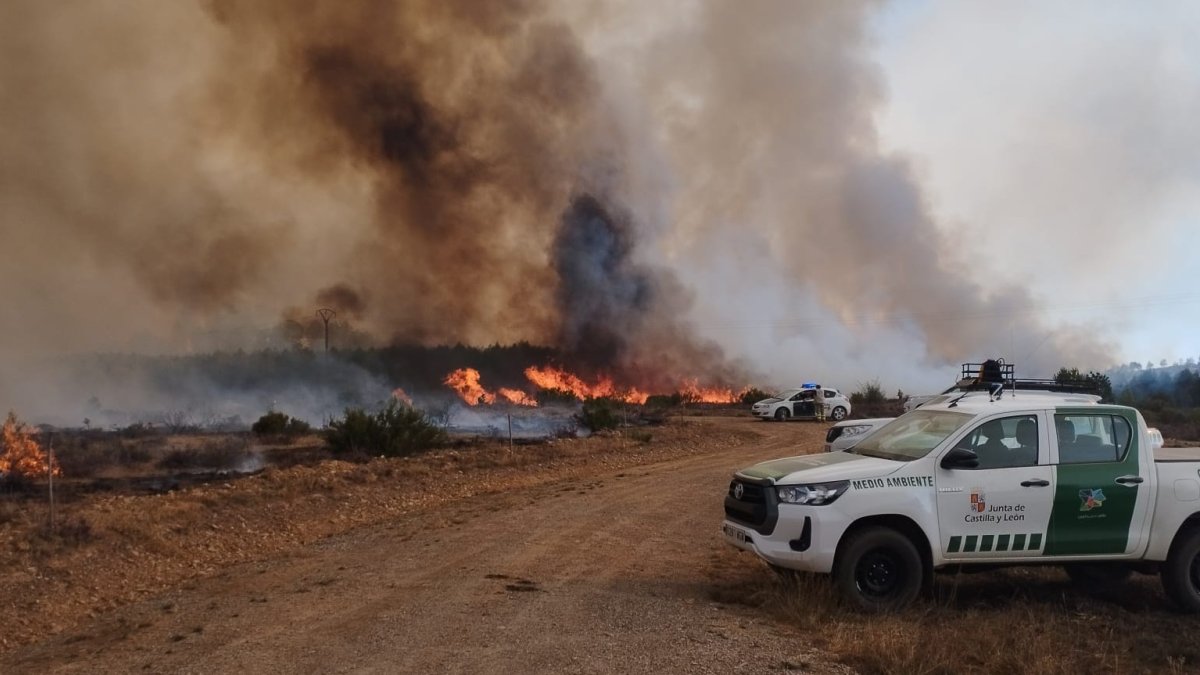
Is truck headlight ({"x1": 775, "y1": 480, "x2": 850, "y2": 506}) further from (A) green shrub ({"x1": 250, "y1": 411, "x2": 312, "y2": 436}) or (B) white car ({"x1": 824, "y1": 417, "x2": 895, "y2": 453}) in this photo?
(A) green shrub ({"x1": 250, "y1": 411, "x2": 312, "y2": 436})

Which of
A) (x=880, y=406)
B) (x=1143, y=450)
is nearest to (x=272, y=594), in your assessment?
(x=1143, y=450)

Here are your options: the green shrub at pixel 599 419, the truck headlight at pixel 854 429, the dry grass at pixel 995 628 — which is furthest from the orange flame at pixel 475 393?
the dry grass at pixel 995 628

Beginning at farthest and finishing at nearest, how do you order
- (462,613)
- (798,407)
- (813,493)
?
(798,407), (813,493), (462,613)

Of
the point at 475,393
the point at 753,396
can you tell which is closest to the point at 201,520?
the point at 475,393

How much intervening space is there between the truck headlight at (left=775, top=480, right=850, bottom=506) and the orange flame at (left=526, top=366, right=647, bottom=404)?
47191 mm

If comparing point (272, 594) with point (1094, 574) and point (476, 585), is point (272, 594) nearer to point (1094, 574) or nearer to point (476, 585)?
point (476, 585)

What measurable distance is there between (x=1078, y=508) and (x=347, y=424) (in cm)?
1777

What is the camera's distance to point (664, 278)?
197ft

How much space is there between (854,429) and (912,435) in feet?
27.0

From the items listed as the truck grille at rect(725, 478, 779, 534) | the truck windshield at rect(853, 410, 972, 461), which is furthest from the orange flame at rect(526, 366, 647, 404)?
the truck grille at rect(725, 478, 779, 534)

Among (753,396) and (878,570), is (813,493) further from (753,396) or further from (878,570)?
(753,396)

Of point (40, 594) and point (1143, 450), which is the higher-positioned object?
point (1143, 450)

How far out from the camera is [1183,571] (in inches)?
307

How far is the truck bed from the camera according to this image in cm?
805
